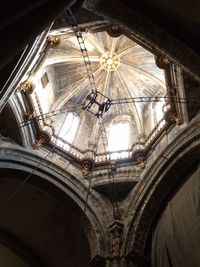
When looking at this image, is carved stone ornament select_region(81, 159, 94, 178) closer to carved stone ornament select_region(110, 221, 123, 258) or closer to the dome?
the dome

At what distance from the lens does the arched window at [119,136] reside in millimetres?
14992

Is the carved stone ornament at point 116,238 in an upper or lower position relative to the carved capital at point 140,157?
lower

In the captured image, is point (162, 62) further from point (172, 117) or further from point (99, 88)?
point (99, 88)

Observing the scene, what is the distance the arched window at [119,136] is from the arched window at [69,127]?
1496 millimetres

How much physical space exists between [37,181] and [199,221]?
5412 mm

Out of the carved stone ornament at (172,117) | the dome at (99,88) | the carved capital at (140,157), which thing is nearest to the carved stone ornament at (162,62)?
the carved stone ornament at (172,117)

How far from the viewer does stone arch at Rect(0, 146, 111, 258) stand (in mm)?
11320

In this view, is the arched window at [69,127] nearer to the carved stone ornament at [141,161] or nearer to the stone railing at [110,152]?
the stone railing at [110,152]

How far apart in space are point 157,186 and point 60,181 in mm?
3095

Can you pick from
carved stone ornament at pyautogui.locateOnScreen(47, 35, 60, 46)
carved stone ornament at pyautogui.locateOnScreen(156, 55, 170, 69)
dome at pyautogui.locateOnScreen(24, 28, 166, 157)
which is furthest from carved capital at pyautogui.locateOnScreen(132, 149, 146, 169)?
carved stone ornament at pyautogui.locateOnScreen(47, 35, 60, 46)

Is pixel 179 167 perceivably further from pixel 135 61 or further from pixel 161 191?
pixel 135 61

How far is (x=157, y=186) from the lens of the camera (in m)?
11.1

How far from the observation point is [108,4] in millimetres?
8305

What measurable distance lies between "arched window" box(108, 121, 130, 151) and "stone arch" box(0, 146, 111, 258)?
2853 millimetres
